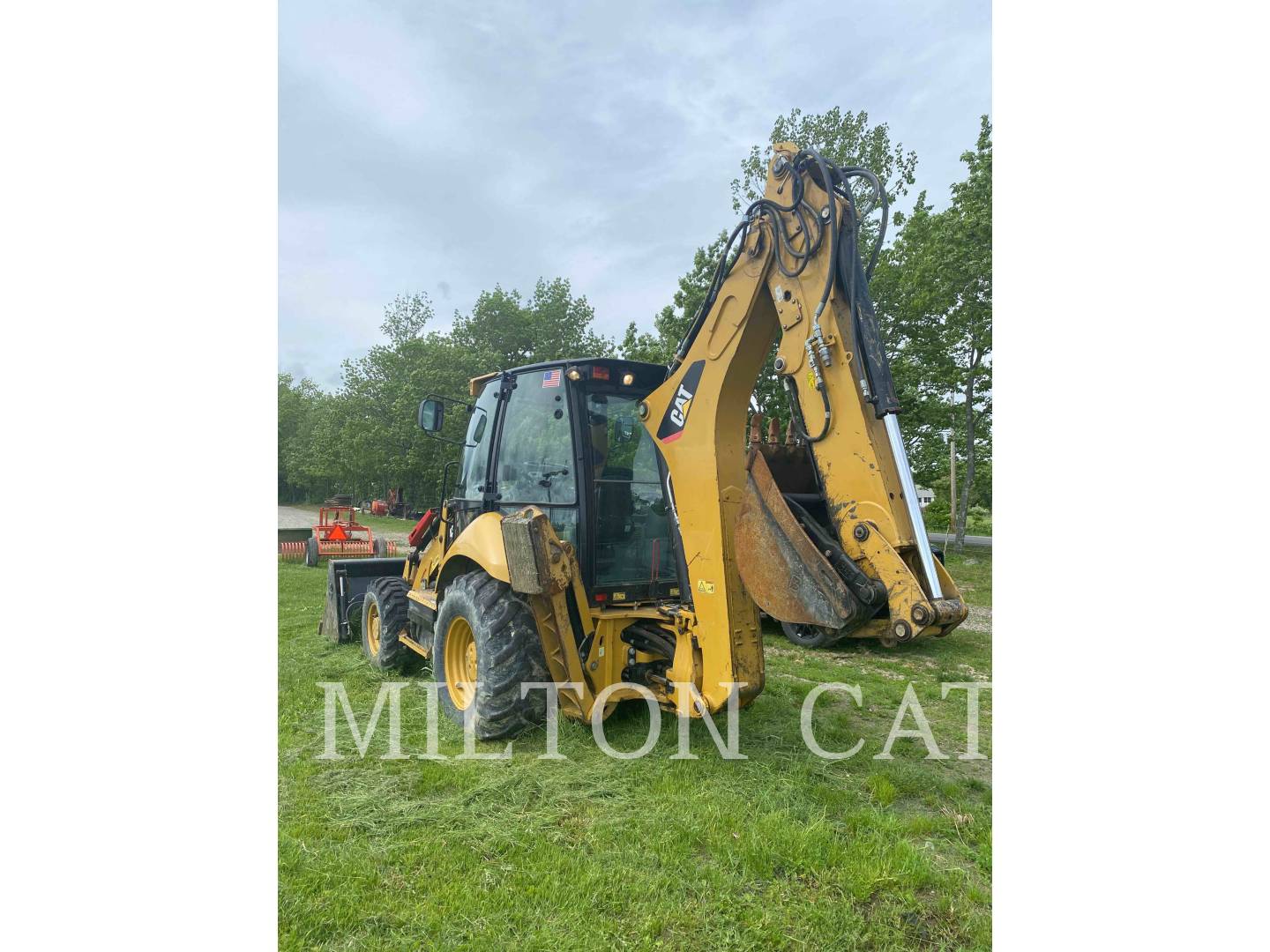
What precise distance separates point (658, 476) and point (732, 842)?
223cm

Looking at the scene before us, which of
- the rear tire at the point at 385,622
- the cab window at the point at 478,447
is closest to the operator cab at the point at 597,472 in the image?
the cab window at the point at 478,447

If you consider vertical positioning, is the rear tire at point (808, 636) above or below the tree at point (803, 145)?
below

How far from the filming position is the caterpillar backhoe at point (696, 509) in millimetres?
3377

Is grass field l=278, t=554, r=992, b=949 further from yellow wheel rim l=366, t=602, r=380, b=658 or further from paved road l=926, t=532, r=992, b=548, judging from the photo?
paved road l=926, t=532, r=992, b=548

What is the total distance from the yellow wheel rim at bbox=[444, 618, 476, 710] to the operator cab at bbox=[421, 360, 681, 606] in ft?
2.75

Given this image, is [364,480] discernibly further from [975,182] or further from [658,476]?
[658,476]

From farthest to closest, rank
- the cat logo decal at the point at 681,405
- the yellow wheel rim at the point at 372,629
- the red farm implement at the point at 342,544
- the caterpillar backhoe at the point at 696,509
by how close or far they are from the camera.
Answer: the red farm implement at the point at 342,544, the yellow wheel rim at the point at 372,629, the cat logo decal at the point at 681,405, the caterpillar backhoe at the point at 696,509

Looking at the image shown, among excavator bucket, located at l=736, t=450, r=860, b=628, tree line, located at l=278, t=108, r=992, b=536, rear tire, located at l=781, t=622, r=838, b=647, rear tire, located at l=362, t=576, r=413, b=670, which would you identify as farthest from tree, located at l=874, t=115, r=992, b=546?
rear tire, located at l=362, t=576, r=413, b=670

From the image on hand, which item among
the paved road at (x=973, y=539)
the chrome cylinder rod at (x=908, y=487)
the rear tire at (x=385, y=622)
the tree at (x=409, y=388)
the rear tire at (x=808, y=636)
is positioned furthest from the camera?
the tree at (x=409, y=388)

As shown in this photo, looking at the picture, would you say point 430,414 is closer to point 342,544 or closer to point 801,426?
point 801,426

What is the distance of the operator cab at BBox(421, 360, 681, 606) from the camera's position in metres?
4.36

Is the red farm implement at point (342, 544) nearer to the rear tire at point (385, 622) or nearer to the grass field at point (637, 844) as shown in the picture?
the rear tire at point (385, 622)

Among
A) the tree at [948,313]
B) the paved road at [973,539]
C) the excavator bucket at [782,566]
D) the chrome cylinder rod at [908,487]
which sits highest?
the tree at [948,313]

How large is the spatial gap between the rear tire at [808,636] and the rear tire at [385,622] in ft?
12.2
